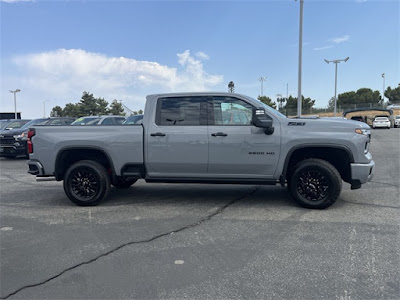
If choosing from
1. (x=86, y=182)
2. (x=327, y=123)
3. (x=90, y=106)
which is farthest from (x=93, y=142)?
(x=90, y=106)

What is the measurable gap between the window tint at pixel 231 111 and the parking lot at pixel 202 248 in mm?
1495

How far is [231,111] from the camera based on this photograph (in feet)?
18.6

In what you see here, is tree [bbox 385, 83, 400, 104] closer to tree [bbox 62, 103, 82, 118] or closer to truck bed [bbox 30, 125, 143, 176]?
tree [bbox 62, 103, 82, 118]

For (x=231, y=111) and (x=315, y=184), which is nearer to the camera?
(x=315, y=184)

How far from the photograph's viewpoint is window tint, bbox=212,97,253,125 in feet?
18.3

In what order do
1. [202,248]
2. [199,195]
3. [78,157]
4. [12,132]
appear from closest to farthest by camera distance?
[202,248] → [78,157] → [199,195] → [12,132]

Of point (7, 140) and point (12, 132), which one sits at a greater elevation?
point (12, 132)

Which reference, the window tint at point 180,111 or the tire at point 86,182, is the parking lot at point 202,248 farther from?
the window tint at point 180,111

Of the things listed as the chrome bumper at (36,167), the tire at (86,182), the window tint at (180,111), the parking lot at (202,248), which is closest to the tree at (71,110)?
the chrome bumper at (36,167)

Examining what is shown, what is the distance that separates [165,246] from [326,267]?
1.87 m

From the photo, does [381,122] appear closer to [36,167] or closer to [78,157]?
[78,157]

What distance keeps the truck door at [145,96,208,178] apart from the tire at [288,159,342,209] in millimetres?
1563

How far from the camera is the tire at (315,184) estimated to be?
17.4 feet

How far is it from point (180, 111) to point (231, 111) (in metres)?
0.90
